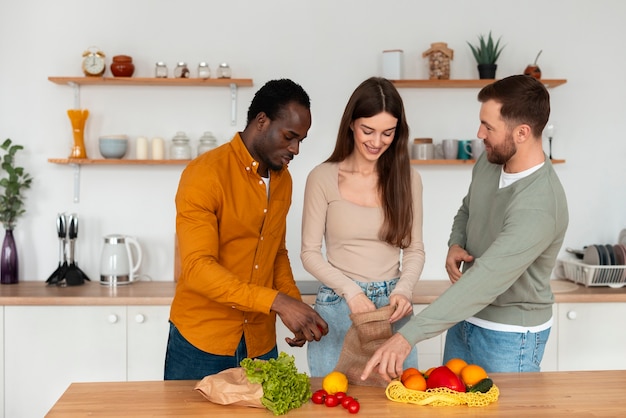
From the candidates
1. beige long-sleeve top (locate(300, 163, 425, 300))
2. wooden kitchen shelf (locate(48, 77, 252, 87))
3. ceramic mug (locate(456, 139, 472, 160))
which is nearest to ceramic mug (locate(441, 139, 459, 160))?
ceramic mug (locate(456, 139, 472, 160))

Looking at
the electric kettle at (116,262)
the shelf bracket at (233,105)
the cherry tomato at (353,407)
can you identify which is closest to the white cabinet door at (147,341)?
the electric kettle at (116,262)

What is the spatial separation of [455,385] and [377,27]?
8.06 feet

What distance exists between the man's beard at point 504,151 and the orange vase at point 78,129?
7.56 ft

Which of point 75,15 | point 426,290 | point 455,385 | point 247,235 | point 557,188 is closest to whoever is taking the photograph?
point 455,385

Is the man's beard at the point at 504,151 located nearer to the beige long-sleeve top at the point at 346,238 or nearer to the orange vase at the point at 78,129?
the beige long-sleeve top at the point at 346,238

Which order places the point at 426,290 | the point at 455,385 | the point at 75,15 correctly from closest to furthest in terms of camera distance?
the point at 455,385
the point at 426,290
the point at 75,15

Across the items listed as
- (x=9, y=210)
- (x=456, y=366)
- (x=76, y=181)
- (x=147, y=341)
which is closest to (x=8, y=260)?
(x=9, y=210)

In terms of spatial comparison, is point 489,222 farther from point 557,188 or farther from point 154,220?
point 154,220

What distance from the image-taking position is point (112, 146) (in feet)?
11.7

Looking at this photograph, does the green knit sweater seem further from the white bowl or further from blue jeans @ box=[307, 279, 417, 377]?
the white bowl

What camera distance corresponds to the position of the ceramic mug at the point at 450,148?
3656 mm

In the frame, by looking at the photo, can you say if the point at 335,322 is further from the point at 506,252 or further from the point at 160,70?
the point at 160,70

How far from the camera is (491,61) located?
3.66 meters

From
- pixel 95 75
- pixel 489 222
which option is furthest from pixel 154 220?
pixel 489 222
